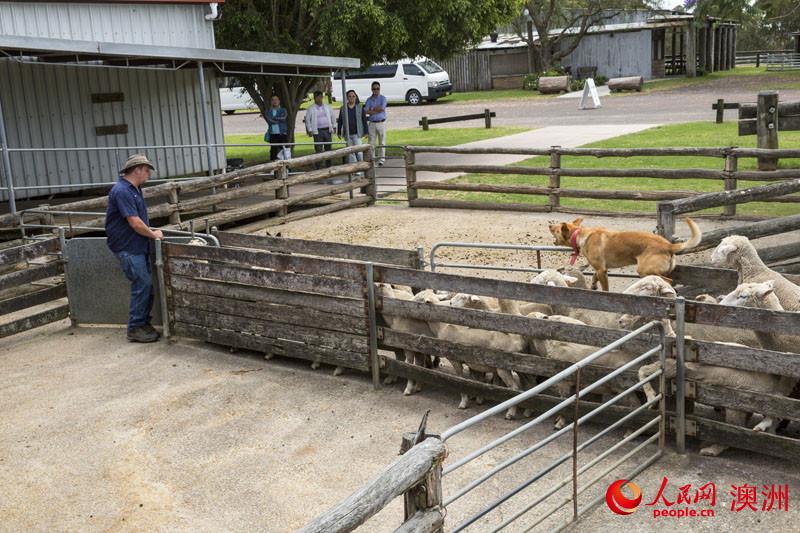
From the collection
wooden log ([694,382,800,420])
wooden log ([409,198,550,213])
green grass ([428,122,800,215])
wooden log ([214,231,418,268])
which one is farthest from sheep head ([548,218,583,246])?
wooden log ([409,198,550,213])

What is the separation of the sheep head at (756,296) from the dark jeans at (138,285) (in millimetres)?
5562

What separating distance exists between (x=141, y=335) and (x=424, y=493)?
5894 mm

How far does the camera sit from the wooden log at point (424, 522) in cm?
383

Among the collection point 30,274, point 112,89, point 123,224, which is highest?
point 112,89

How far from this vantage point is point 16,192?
56.4 feet

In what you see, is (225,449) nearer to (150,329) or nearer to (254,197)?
(150,329)

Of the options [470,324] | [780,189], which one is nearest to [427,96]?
[780,189]

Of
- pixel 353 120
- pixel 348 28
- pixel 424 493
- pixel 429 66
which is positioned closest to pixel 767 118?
pixel 353 120

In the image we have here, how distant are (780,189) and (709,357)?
478cm

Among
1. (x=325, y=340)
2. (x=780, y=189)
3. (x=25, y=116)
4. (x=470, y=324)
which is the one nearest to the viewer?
(x=470, y=324)

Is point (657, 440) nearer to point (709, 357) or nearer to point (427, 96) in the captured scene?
point (709, 357)

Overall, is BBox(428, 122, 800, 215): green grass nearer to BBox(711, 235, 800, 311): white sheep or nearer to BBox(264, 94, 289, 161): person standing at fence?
BBox(264, 94, 289, 161): person standing at fence

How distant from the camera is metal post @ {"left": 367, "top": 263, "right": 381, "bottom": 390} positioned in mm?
7402

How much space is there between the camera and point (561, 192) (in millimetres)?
15422
